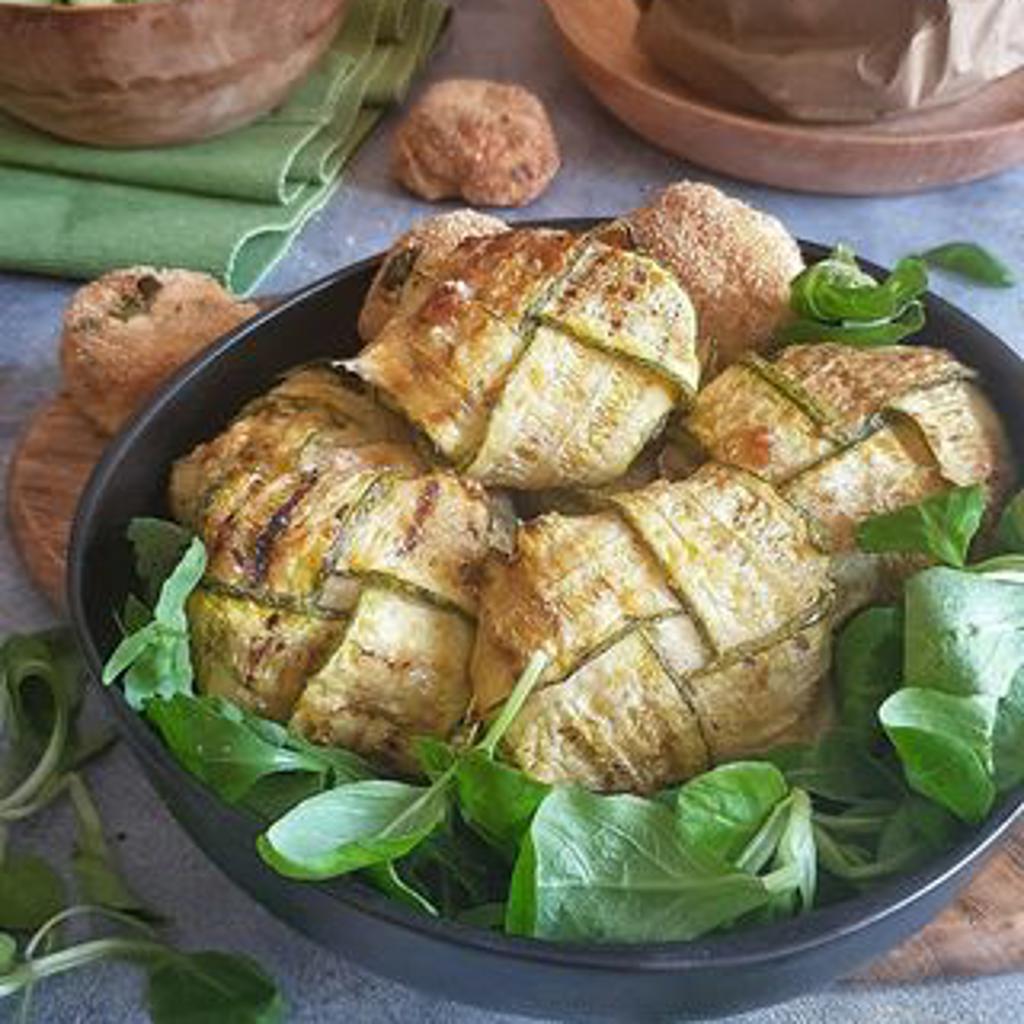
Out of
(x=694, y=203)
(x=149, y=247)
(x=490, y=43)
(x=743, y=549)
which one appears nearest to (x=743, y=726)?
(x=743, y=549)

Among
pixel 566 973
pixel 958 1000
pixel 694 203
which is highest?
pixel 694 203

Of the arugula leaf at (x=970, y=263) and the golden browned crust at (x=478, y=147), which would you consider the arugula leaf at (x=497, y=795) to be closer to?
the arugula leaf at (x=970, y=263)

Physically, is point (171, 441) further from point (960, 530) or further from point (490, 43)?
point (490, 43)

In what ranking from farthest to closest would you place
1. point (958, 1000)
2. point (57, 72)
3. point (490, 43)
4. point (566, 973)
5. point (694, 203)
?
1. point (490, 43)
2. point (57, 72)
3. point (694, 203)
4. point (958, 1000)
5. point (566, 973)

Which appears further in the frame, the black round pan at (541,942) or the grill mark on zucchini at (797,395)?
the grill mark on zucchini at (797,395)

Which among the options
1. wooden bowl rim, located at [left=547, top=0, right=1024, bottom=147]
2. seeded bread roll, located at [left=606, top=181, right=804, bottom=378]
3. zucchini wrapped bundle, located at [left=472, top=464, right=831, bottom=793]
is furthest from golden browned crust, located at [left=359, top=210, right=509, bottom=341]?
wooden bowl rim, located at [left=547, top=0, right=1024, bottom=147]

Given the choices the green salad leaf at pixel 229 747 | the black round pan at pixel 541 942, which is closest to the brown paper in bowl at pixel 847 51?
the black round pan at pixel 541 942

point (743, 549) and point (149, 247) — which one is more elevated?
point (743, 549)

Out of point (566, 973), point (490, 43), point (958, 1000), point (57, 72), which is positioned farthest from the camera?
point (490, 43)
